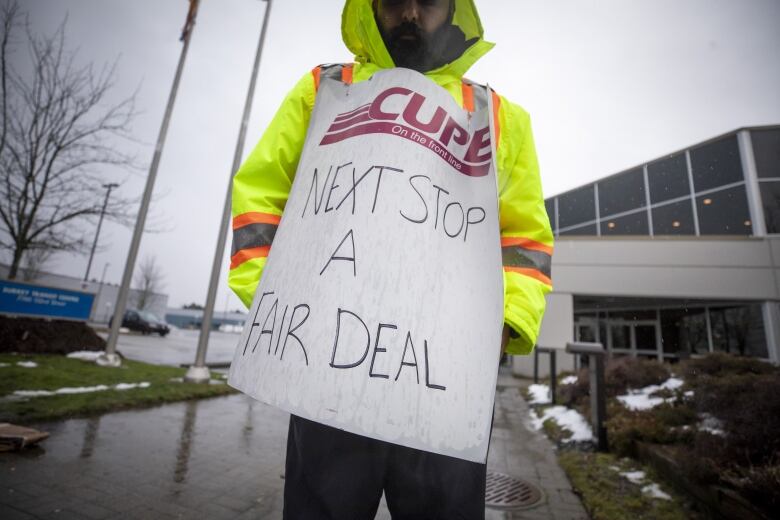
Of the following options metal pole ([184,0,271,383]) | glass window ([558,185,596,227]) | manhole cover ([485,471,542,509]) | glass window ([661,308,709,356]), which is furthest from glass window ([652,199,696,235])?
metal pole ([184,0,271,383])

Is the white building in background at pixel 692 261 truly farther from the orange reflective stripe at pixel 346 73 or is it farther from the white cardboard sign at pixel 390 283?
the white cardboard sign at pixel 390 283

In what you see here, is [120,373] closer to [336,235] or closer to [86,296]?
[86,296]

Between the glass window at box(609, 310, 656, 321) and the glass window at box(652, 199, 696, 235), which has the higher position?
the glass window at box(652, 199, 696, 235)

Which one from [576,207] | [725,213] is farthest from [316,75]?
[576,207]

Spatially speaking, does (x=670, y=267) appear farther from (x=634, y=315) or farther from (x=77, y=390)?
(x=77, y=390)

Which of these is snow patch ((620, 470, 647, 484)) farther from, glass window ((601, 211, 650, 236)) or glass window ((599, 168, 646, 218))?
glass window ((599, 168, 646, 218))

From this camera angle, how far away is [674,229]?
14.8 meters

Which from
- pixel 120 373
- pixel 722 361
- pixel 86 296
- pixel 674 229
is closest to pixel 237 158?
pixel 120 373

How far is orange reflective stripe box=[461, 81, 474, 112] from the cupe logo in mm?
259

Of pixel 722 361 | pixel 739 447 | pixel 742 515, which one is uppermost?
pixel 722 361

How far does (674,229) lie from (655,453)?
1463cm

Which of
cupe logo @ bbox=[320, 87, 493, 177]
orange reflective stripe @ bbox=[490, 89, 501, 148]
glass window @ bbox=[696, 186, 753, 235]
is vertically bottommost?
cupe logo @ bbox=[320, 87, 493, 177]

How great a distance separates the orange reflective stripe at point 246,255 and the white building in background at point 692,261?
1393cm

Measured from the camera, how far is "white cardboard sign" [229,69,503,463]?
76cm
